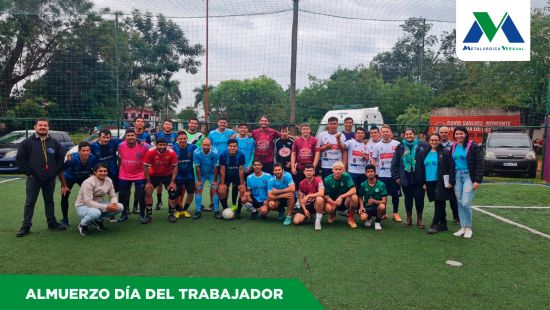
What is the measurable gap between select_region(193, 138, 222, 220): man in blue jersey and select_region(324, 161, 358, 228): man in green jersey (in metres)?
1.81

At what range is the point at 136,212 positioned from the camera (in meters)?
7.32

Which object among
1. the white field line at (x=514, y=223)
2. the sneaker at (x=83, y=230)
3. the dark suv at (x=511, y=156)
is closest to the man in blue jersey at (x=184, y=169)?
the sneaker at (x=83, y=230)

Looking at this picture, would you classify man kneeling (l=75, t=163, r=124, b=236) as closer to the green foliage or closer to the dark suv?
the green foliage

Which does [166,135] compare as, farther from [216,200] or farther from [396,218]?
[396,218]

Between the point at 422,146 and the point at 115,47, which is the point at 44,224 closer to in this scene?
the point at 422,146

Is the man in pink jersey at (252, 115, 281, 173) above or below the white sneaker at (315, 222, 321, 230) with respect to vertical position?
above

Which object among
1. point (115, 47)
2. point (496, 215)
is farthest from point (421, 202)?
point (115, 47)

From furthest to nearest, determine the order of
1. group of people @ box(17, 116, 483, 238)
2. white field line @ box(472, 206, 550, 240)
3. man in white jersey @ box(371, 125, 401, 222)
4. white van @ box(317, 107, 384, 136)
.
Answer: white van @ box(317, 107, 384, 136) < man in white jersey @ box(371, 125, 401, 222) < white field line @ box(472, 206, 550, 240) < group of people @ box(17, 116, 483, 238)

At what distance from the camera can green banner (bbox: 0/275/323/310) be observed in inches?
140

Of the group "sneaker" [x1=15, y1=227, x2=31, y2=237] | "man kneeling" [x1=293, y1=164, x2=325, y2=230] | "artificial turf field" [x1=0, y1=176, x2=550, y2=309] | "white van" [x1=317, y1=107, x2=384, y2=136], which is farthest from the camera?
"white van" [x1=317, y1=107, x2=384, y2=136]

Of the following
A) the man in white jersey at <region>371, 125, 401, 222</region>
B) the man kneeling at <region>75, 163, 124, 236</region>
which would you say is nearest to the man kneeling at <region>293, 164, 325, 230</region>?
the man in white jersey at <region>371, 125, 401, 222</region>

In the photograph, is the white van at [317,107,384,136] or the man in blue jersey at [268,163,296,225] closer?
the man in blue jersey at [268,163,296,225]

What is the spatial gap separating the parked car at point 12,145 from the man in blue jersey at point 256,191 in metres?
7.72

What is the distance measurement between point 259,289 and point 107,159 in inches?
149
